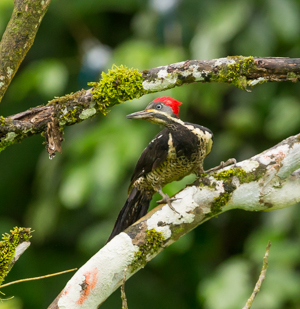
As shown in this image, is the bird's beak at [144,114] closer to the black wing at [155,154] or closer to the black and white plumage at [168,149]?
the black and white plumage at [168,149]

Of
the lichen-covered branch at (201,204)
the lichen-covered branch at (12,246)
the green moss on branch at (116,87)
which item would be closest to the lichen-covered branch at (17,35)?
the green moss on branch at (116,87)

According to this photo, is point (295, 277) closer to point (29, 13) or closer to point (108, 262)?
point (108, 262)

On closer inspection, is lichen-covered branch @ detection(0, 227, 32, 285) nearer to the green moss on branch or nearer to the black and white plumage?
the green moss on branch

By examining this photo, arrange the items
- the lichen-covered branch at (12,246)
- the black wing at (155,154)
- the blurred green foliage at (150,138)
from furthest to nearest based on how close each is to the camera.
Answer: the blurred green foliage at (150,138) → the black wing at (155,154) → the lichen-covered branch at (12,246)

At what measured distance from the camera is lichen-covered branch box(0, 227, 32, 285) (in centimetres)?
191

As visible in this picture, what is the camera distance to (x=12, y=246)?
1920mm

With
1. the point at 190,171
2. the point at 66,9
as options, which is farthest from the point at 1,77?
the point at 66,9

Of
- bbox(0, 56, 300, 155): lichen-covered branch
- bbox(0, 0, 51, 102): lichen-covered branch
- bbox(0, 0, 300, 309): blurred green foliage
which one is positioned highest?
bbox(0, 0, 51, 102): lichen-covered branch

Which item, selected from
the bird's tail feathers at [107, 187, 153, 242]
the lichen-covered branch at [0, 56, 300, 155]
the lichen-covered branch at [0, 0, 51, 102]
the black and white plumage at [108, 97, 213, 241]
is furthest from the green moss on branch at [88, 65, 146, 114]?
the bird's tail feathers at [107, 187, 153, 242]

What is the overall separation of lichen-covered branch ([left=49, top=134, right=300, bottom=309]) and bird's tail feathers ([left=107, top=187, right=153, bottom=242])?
1.96ft

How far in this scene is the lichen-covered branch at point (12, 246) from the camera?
1911mm

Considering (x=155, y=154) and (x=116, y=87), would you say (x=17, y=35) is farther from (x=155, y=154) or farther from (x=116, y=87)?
(x=155, y=154)

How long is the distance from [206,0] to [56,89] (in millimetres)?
1725

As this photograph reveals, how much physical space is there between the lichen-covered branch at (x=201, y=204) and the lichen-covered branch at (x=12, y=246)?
0.84ft
